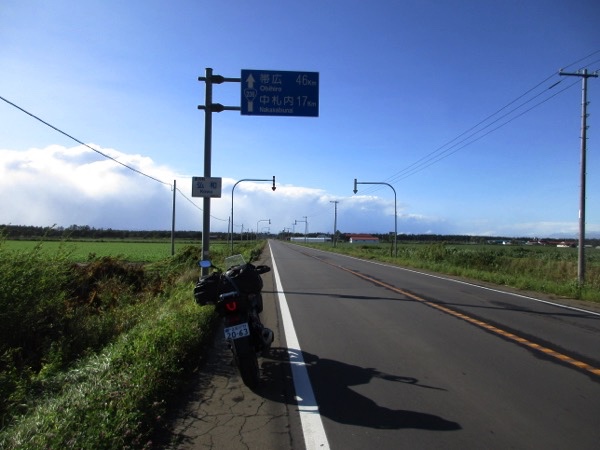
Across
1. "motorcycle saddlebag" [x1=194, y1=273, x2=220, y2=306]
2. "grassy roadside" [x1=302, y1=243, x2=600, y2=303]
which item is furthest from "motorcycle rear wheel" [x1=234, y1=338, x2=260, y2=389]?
"grassy roadside" [x1=302, y1=243, x2=600, y2=303]

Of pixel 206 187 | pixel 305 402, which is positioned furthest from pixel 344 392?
pixel 206 187

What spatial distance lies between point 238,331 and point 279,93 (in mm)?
10265

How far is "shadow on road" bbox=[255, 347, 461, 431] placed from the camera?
426cm

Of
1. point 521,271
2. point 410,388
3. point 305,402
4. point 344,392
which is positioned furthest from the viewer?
point 521,271

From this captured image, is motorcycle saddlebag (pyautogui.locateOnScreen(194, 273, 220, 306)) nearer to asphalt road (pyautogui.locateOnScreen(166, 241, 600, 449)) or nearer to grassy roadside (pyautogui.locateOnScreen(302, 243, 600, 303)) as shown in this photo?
asphalt road (pyautogui.locateOnScreen(166, 241, 600, 449))

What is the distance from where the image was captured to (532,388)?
5203mm

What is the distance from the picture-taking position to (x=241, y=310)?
545cm

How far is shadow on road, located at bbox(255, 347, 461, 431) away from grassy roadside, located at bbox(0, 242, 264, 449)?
115 cm

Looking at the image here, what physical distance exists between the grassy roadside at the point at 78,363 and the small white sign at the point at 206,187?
8.99ft

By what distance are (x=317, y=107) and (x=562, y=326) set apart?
9.00 meters

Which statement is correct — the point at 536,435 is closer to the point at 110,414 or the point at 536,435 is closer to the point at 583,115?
the point at 110,414

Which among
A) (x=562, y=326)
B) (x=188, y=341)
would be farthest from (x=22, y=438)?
(x=562, y=326)

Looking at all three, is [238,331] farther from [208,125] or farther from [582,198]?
[582,198]

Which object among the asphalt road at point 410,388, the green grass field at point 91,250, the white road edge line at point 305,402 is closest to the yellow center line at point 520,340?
the asphalt road at point 410,388
